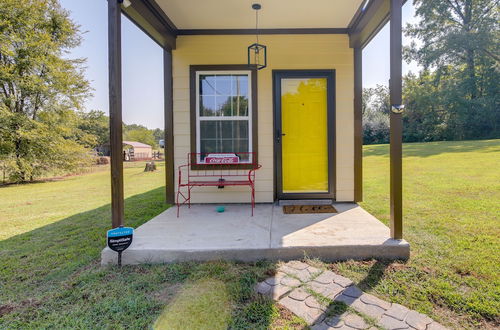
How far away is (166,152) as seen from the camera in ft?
13.1

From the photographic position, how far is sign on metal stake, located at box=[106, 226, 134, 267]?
6.92 ft

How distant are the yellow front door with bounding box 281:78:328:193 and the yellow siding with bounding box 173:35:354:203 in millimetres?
190

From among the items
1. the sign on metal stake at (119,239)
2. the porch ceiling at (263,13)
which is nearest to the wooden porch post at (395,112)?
the porch ceiling at (263,13)

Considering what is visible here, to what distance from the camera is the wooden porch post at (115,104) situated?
88.0 inches

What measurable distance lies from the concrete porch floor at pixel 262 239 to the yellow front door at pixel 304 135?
85 centimetres

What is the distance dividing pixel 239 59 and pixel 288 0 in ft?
3.71

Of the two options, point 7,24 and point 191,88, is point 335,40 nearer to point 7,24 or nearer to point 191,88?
point 191,88

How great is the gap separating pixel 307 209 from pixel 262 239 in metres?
1.34

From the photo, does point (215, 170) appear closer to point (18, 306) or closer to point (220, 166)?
point (220, 166)

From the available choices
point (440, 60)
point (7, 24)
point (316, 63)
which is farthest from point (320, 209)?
point (440, 60)

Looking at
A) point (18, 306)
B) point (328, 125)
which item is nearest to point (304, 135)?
point (328, 125)

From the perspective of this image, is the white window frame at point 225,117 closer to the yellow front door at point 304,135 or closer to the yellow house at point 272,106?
the yellow house at point 272,106

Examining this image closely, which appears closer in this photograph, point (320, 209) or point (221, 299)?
point (221, 299)

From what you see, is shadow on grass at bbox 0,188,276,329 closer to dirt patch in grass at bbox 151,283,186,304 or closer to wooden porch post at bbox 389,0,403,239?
dirt patch in grass at bbox 151,283,186,304
